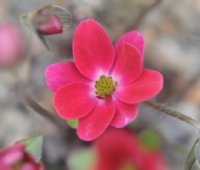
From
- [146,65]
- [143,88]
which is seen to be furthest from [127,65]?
[146,65]

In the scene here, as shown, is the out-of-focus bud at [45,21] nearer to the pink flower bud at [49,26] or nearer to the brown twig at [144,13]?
the pink flower bud at [49,26]

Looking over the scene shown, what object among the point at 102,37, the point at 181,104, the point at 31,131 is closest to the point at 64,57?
the point at 31,131

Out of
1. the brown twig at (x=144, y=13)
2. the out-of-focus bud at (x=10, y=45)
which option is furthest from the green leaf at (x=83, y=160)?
the brown twig at (x=144, y=13)

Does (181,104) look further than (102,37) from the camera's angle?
Yes

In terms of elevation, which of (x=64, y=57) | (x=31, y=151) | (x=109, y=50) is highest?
(x=109, y=50)

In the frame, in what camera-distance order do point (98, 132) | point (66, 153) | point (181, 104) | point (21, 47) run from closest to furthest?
1. point (98, 132)
2. point (21, 47)
3. point (66, 153)
4. point (181, 104)

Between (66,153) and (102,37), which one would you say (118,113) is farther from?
(66,153)

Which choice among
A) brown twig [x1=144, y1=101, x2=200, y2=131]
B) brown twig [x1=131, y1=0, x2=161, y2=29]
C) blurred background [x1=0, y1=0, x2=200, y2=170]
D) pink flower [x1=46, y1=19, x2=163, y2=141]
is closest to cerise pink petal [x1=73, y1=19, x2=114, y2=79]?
pink flower [x1=46, y1=19, x2=163, y2=141]
